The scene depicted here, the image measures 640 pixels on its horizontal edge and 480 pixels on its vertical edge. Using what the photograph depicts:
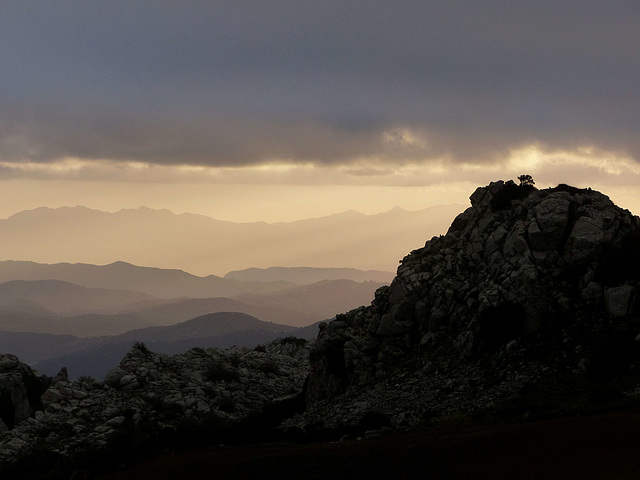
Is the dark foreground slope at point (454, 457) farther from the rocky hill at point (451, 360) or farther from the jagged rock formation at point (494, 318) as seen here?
the jagged rock formation at point (494, 318)

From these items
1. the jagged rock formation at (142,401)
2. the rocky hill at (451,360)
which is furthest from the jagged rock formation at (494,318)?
the jagged rock formation at (142,401)

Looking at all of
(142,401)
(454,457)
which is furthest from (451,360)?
(142,401)

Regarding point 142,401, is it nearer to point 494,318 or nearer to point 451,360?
point 451,360

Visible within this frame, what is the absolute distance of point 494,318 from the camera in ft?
156

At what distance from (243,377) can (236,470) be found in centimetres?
3819

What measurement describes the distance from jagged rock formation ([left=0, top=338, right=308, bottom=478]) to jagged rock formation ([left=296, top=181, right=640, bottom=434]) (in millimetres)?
9656

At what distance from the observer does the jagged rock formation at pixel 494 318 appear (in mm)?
42969

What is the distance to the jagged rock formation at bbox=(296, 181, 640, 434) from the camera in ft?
141

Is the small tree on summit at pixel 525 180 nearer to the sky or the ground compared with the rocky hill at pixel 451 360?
nearer to the sky

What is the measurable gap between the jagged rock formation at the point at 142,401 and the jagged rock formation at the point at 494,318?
9656mm

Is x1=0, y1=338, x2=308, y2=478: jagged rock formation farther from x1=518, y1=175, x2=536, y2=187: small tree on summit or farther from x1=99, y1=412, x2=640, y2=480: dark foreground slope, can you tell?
x1=518, y1=175, x2=536, y2=187: small tree on summit

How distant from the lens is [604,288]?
151 feet

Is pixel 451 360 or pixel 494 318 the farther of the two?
pixel 451 360

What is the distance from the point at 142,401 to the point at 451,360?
30.0 m
